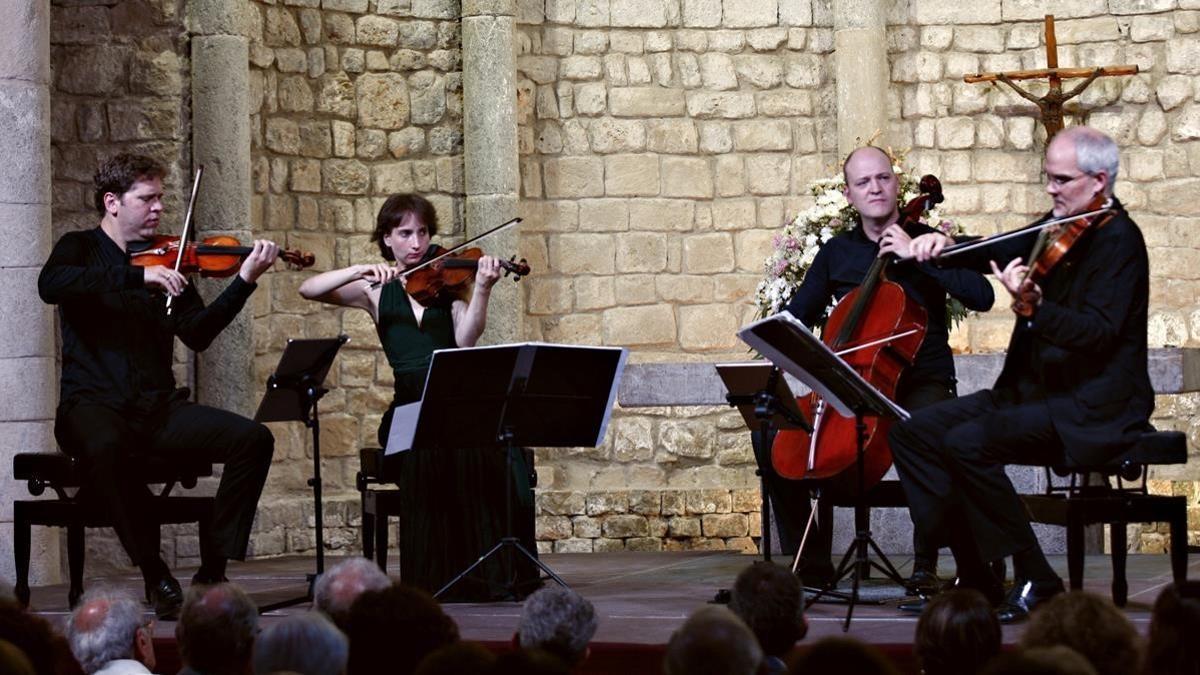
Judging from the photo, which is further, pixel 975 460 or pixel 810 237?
pixel 810 237

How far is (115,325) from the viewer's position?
6152 mm

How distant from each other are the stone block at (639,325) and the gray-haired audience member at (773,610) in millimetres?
6443

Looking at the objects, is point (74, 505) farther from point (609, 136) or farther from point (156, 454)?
point (609, 136)

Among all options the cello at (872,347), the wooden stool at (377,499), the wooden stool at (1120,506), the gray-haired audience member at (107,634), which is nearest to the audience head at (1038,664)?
the gray-haired audience member at (107,634)

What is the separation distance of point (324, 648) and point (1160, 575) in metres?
4.16

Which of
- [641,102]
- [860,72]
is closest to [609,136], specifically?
[641,102]

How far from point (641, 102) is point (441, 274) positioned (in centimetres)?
397

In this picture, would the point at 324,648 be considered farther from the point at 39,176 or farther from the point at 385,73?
the point at 385,73

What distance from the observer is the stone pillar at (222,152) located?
8.79 m

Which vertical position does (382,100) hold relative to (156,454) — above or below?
above

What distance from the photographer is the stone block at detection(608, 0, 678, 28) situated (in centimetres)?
1013

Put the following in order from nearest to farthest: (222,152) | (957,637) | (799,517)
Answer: (957,637), (799,517), (222,152)

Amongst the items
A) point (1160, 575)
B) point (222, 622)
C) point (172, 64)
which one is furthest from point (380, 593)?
point (172, 64)

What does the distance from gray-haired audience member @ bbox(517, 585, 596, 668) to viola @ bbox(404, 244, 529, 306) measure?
290 cm
